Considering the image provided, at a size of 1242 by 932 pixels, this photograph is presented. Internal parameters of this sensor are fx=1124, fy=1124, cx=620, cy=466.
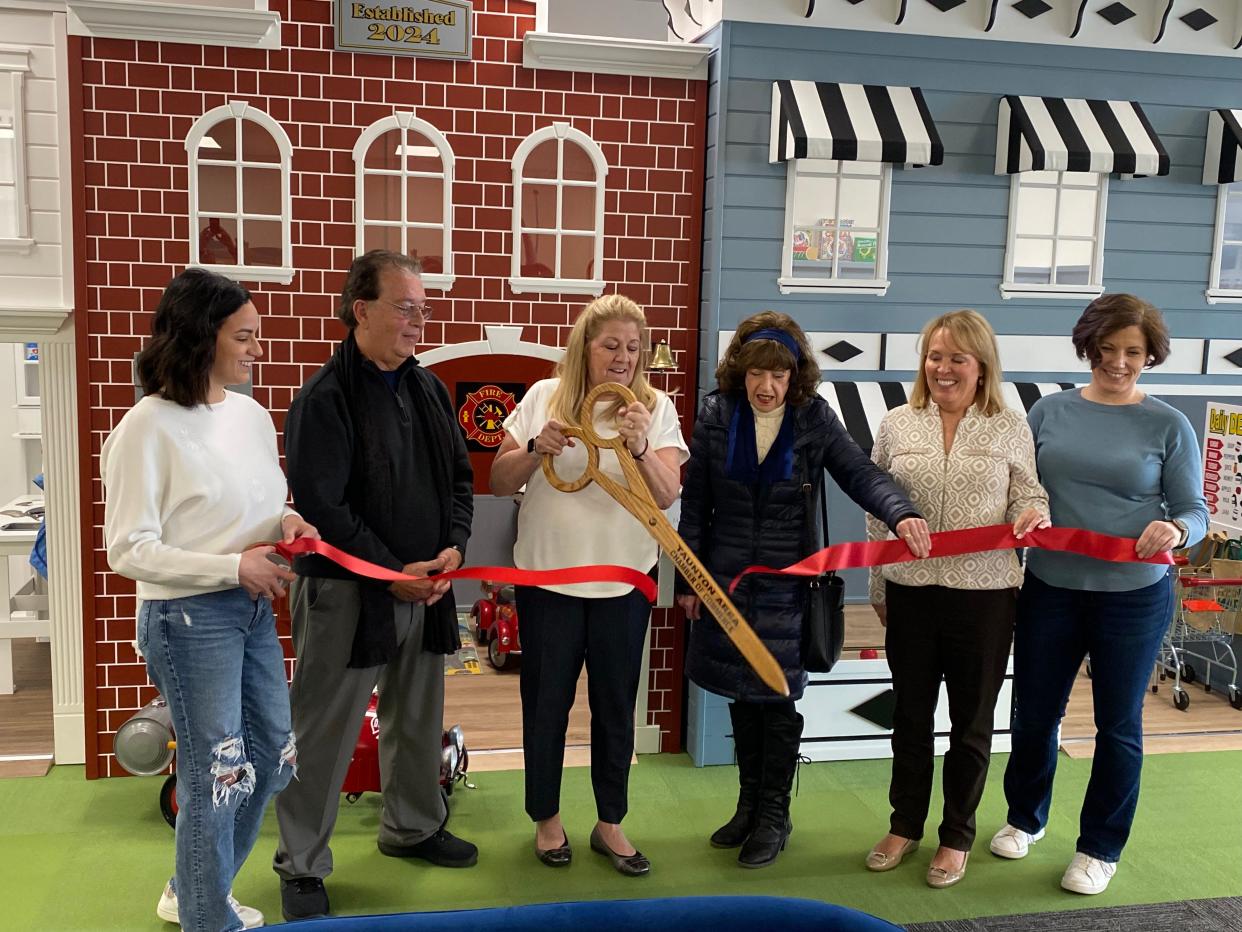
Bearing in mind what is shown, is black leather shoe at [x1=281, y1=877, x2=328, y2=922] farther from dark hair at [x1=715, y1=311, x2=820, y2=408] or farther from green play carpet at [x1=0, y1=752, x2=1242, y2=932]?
dark hair at [x1=715, y1=311, x2=820, y2=408]

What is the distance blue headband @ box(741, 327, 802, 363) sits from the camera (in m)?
3.77

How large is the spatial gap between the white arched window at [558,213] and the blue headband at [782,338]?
1.36 metres

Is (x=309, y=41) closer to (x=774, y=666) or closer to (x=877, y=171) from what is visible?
(x=877, y=171)

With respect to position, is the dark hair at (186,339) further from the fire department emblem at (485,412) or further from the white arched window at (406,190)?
the fire department emblem at (485,412)

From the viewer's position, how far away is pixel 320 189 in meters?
4.73

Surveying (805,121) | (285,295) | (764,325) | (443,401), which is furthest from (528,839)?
(805,121)

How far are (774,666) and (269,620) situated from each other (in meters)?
1.48

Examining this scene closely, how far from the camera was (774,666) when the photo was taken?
131 inches

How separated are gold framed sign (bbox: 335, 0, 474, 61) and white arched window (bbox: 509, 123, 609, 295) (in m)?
0.52

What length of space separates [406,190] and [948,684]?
2936mm

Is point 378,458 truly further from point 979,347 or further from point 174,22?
point 174,22

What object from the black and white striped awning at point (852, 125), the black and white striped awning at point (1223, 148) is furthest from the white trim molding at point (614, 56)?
the black and white striped awning at point (1223, 148)

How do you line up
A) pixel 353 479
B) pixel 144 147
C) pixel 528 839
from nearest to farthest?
pixel 353 479
pixel 528 839
pixel 144 147

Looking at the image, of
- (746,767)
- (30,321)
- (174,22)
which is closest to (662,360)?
(746,767)
